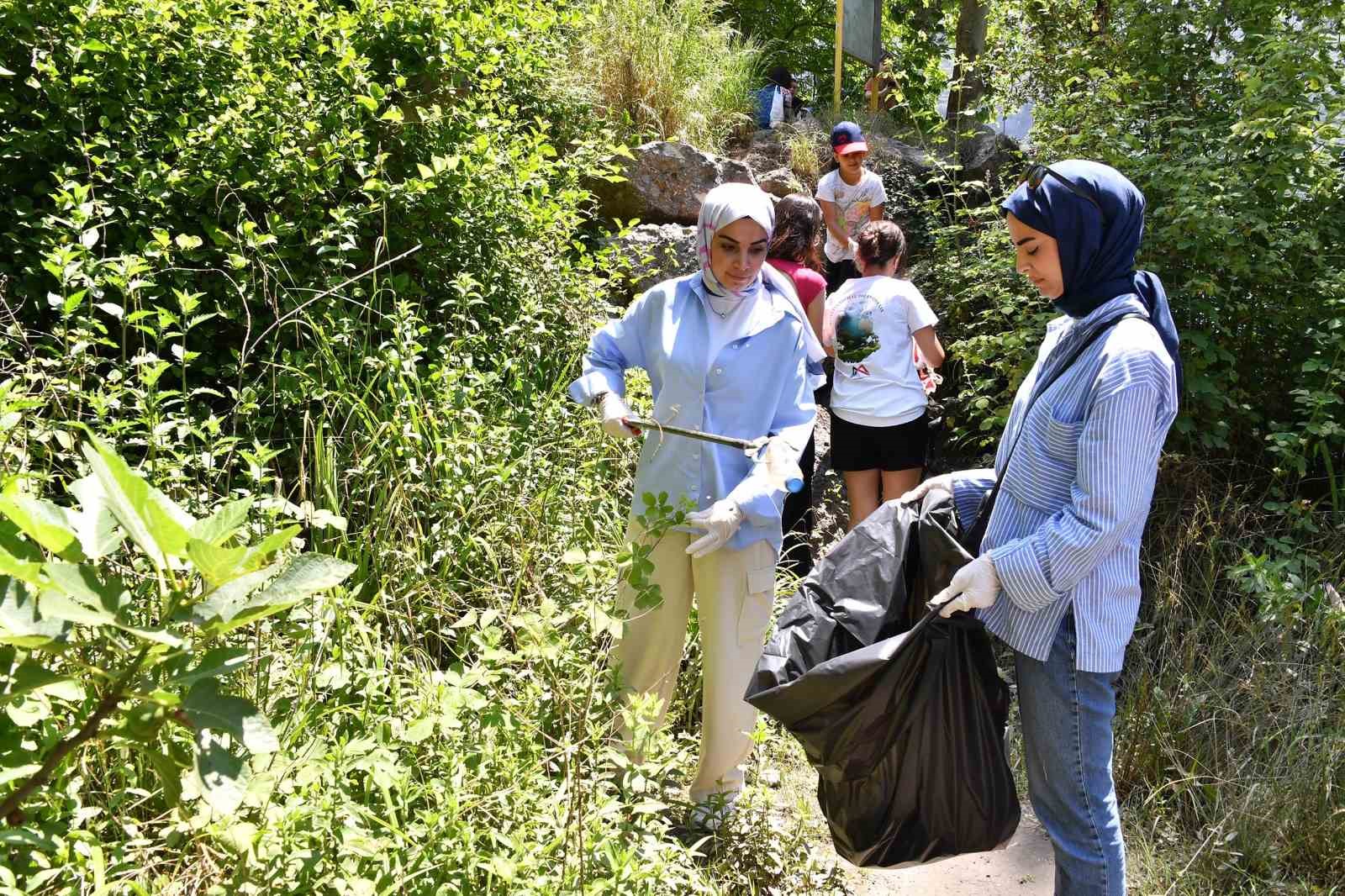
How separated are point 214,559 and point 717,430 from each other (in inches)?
81.6

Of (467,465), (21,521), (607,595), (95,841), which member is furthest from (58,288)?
(21,521)

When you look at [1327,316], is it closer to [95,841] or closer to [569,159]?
[569,159]

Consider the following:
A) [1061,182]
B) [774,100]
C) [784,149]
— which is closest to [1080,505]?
[1061,182]

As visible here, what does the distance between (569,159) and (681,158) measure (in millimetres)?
2006

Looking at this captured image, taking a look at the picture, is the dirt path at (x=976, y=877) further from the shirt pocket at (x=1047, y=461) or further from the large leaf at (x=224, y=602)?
the large leaf at (x=224, y=602)

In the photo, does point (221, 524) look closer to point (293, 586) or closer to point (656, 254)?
point (293, 586)

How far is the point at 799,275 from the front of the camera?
190 inches

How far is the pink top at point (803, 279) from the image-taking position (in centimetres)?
479

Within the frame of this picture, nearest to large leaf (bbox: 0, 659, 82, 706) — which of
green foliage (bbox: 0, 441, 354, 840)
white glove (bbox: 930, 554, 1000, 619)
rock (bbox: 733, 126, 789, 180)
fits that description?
green foliage (bbox: 0, 441, 354, 840)

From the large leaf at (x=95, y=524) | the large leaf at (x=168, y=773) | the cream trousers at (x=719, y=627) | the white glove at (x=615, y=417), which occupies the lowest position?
the cream trousers at (x=719, y=627)

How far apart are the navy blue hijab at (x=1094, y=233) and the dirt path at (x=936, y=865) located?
1.59m

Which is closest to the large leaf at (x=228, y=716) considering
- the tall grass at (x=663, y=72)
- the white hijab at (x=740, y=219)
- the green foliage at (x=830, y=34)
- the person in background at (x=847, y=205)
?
the white hijab at (x=740, y=219)

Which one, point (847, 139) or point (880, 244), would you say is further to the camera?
point (847, 139)

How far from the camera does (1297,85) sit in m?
4.77
